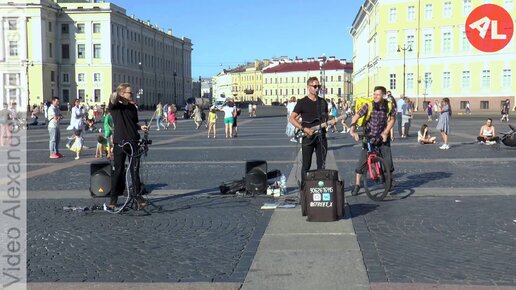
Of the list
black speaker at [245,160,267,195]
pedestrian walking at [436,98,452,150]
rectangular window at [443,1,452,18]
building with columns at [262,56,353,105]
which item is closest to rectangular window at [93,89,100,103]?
rectangular window at [443,1,452,18]

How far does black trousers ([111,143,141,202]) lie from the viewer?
8312 millimetres

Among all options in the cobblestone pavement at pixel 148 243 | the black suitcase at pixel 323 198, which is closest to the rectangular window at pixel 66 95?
the cobblestone pavement at pixel 148 243

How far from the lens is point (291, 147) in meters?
19.5

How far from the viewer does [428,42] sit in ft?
246

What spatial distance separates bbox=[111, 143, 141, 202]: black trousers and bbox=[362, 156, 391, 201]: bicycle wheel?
3686 millimetres

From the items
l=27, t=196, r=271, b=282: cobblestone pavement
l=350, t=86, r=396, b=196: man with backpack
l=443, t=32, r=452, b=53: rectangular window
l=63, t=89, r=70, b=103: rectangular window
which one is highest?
l=443, t=32, r=452, b=53: rectangular window

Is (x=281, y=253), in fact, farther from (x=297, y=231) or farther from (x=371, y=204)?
(x=371, y=204)

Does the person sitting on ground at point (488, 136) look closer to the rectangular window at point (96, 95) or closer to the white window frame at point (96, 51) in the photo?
the rectangular window at point (96, 95)

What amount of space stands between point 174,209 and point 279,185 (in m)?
2.05

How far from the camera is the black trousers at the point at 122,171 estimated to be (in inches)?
327

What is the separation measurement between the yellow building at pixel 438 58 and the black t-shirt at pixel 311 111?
6828cm

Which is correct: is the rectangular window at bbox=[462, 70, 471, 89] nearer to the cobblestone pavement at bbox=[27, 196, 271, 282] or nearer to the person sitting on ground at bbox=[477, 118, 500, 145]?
the person sitting on ground at bbox=[477, 118, 500, 145]

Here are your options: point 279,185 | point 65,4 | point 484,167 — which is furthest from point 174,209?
point 65,4

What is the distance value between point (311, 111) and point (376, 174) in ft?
5.34
